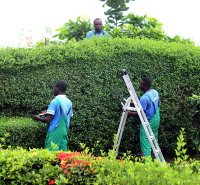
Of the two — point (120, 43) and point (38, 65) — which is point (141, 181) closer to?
point (38, 65)

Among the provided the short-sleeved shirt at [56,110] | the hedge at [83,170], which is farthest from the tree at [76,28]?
the hedge at [83,170]

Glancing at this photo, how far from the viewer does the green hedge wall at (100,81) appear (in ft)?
21.5

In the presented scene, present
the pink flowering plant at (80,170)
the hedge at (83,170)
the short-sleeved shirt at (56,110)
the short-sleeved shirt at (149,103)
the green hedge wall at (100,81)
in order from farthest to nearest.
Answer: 1. the green hedge wall at (100,81)
2. the short-sleeved shirt at (149,103)
3. the short-sleeved shirt at (56,110)
4. the pink flowering plant at (80,170)
5. the hedge at (83,170)

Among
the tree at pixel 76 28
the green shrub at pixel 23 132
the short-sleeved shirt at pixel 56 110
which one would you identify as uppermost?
the tree at pixel 76 28

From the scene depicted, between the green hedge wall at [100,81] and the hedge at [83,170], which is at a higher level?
the green hedge wall at [100,81]

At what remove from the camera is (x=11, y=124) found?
5.89 m

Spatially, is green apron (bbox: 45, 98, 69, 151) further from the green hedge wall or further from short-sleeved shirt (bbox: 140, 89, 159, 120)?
short-sleeved shirt (bbox: 140, 89, 159, 120)

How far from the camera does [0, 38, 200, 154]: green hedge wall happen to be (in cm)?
656

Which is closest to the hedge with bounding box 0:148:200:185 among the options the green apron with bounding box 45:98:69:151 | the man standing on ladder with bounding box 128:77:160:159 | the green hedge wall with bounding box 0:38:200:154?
the green apron with bounding box 45:98:69:151

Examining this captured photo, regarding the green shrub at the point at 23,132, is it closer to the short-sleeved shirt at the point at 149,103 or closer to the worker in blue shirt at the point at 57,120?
the worker in blue shirt at the point at 57,120

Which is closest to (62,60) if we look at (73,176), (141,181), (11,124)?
(11,124)

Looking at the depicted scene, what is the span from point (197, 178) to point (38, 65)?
478 cm

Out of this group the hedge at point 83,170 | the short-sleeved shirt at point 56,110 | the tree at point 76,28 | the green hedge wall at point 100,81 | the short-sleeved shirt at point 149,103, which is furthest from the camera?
the tree at point 76,28

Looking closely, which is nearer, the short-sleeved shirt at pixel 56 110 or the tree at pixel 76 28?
the short-sleeved shirt at pixel 56 110
